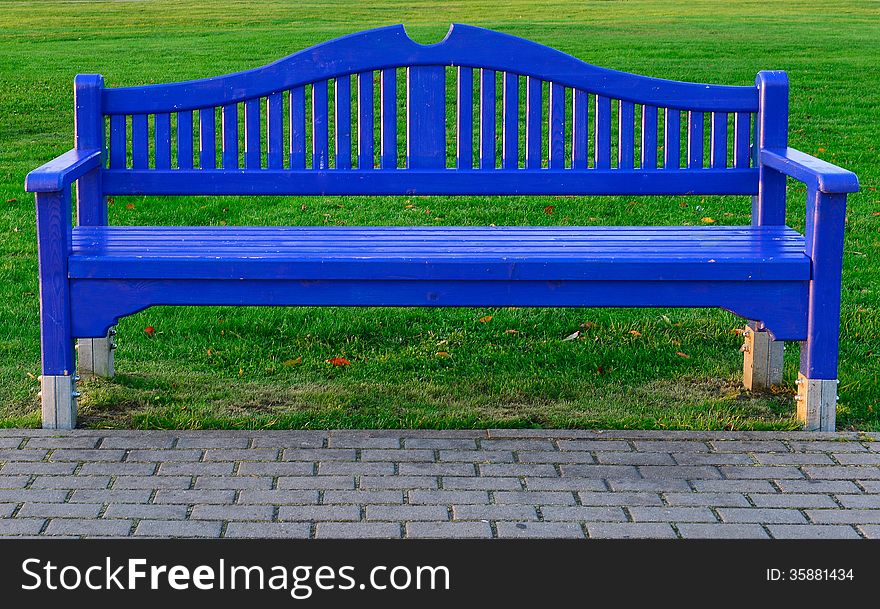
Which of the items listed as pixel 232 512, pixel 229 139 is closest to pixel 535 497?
pixel 232 512

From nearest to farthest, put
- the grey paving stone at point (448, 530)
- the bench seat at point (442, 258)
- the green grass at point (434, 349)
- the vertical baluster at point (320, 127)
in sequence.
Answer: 1. the grey paving stone at point (448, 530)
2. the bench seat at point (442, 258)
3. the green grass at point (434, 349)
4. the vertical baluster at point (320, 127)

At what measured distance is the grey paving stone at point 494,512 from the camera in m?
3.53

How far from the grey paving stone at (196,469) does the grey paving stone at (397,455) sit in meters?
0.39

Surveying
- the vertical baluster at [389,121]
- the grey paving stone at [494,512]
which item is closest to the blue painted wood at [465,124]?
the vertical baluster at [389,121]

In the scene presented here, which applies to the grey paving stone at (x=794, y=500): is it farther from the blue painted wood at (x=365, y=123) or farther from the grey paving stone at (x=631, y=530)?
the blue painted wood at (x=365, y=123)

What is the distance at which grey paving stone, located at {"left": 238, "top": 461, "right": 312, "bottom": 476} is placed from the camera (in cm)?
389

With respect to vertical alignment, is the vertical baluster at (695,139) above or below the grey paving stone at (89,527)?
above

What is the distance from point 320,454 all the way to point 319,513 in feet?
1.67

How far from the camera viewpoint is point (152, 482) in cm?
380

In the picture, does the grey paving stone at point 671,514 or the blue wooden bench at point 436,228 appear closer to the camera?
the grey paving stone at point 671,514

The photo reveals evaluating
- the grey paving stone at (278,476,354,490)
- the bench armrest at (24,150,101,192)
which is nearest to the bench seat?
the bench armrest at (24,150,101,192)

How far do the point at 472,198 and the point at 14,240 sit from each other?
3.05m

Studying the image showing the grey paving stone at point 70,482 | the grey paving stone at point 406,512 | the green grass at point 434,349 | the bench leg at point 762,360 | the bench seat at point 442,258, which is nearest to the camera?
the grey paving stone at point 406,512

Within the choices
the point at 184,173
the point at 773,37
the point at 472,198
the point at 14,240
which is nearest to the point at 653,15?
the point at 773,37
